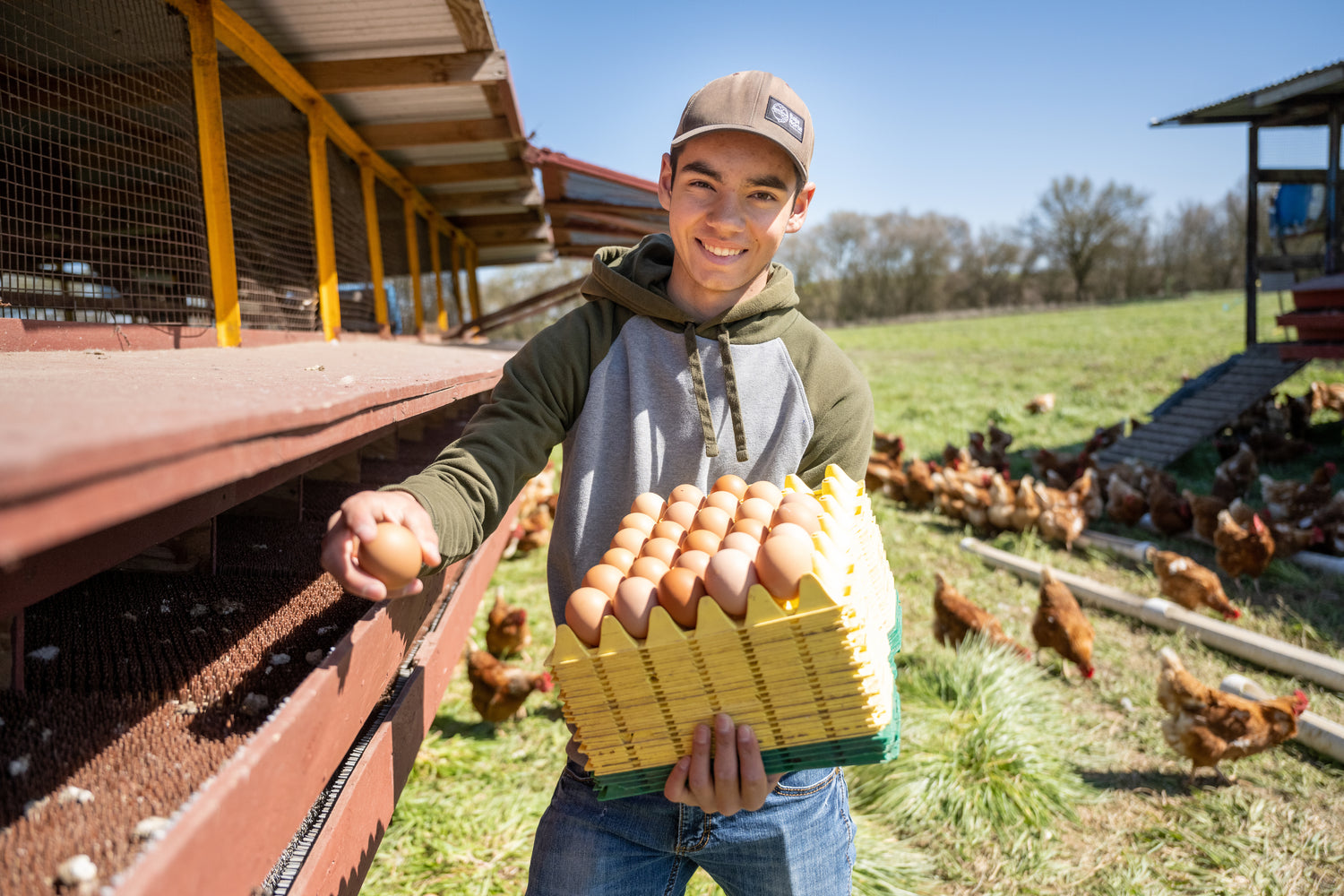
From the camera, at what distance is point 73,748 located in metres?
1.11

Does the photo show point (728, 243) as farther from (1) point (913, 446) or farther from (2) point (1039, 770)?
(1) point (913, 446)

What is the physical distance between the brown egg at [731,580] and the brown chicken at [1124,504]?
641 cm

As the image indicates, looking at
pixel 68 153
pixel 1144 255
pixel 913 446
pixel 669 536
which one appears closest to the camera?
pixel 669 536

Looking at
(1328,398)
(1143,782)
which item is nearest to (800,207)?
(1143,782)

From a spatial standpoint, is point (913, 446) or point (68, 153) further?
point (913, 446)

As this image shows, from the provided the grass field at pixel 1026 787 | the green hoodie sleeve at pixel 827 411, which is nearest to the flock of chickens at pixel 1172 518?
the grass field at pixel 1026 787

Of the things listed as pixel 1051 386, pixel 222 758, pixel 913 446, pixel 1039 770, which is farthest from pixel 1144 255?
pixel 222 758

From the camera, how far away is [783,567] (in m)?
1.24

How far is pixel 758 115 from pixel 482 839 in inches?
111

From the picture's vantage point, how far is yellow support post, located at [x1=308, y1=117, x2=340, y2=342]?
438cm

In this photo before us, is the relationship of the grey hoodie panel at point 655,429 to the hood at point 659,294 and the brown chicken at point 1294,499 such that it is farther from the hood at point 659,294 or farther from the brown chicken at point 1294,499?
the brown chicken at point 1294,499

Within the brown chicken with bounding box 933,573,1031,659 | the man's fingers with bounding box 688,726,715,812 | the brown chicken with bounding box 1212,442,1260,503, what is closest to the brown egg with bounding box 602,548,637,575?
the man's fingers with bounding box 688,726,715,812

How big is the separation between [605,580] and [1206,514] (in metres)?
6.11

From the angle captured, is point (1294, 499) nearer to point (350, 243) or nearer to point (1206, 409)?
point (1206, 409)
